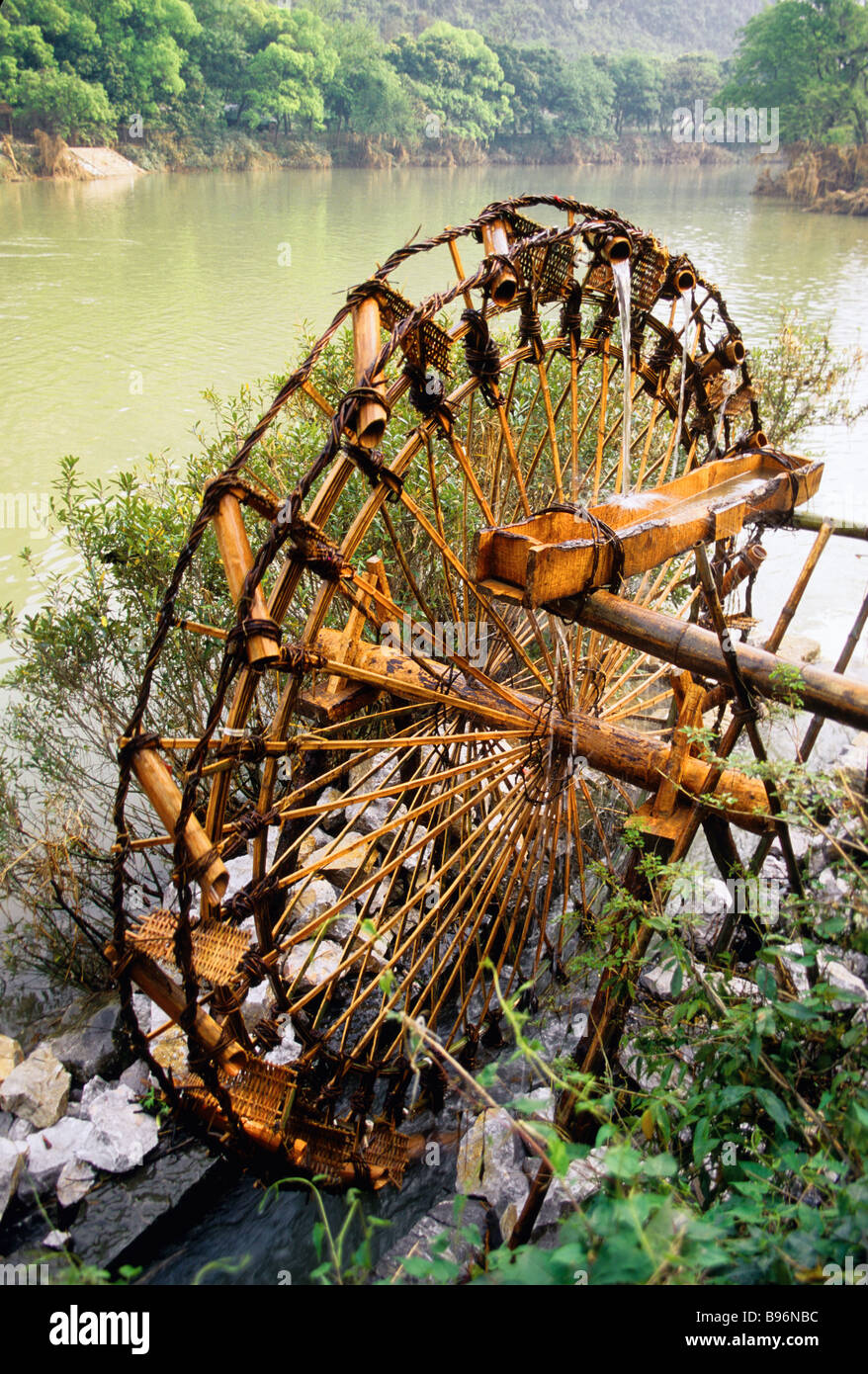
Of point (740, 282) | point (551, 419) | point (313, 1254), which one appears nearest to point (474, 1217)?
point (313, 1254)

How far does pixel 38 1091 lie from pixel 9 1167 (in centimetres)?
35

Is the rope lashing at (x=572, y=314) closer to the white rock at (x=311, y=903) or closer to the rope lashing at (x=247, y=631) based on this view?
the rope lashing at (x=247, y=631)

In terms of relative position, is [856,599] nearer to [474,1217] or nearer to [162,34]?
[474,1217]

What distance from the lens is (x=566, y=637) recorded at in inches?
157

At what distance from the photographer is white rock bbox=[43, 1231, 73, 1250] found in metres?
3.33

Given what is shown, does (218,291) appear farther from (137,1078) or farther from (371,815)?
(137,1078)

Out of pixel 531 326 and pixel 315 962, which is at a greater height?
pixel 531 326

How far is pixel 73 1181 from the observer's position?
353cm

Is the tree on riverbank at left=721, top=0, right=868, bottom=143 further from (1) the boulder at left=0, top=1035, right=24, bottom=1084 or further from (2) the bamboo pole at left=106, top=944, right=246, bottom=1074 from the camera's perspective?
(2) the bamboo pole at left=106, top=944, right=246, bottom=1074

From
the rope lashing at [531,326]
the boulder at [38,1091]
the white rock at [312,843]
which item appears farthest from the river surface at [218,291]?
the boulder at [38,1091]

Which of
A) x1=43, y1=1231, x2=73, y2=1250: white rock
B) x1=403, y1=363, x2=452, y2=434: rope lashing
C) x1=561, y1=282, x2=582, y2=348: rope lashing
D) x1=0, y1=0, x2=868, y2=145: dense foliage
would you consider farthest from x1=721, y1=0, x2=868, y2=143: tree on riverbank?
x1=43, y1=1231, x2=73, y2=1250: white rock

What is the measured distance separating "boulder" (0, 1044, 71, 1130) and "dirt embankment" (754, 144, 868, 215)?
34.0 metres

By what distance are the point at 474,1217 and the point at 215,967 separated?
141cm

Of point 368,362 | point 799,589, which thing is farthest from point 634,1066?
point 368,362
